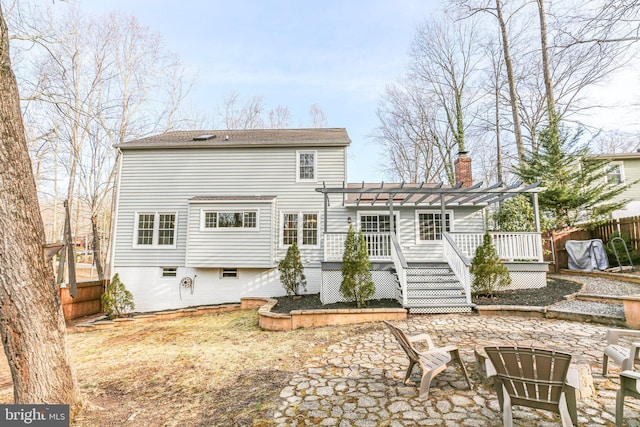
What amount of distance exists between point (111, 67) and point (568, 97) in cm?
2480

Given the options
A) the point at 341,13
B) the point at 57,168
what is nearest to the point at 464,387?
the point at 341,13

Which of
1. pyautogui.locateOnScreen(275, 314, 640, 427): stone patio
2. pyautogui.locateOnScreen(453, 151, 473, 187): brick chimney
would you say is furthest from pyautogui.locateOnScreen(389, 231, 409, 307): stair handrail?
pyautogui.locateOnScreen(453, 151, 473, 187): brick chimney

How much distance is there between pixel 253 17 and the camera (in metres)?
10.9

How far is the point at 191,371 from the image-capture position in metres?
4.69

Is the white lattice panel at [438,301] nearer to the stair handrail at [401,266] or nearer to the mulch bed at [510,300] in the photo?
the stair handrail at [401,266]

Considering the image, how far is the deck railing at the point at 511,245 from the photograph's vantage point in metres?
9.25

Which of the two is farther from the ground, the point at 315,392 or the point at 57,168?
the point at 57,168

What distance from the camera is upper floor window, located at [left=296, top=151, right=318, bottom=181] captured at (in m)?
11.6

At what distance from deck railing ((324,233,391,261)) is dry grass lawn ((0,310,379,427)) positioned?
3098mm

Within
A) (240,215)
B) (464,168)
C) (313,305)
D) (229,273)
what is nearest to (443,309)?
(313,305)

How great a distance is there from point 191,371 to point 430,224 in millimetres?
9550

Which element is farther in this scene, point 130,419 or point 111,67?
point 111,67

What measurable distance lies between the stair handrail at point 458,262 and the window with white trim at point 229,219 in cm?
660

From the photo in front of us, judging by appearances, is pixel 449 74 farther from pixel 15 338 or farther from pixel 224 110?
pixel 15 338
